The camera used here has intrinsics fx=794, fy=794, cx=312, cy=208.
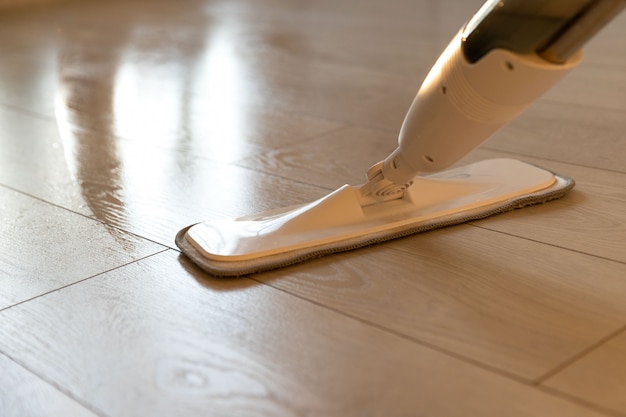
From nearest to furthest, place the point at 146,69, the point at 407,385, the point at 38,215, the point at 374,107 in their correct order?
the point at 407,385 < the point at 38,215 < the point at 374,107 < the point at 146,69

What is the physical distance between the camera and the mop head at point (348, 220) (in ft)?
2.33

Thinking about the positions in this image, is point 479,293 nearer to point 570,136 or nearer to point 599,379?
point 599,379

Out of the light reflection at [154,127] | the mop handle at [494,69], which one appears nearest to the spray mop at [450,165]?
the mop handle at [494,69]

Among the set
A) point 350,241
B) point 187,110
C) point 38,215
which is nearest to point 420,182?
point 350,241

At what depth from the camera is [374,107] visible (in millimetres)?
1288

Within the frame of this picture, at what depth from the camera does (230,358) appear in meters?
0.56

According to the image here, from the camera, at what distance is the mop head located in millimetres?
709

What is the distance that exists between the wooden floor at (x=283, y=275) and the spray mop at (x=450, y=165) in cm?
2

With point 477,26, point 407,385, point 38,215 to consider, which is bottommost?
point 38,215

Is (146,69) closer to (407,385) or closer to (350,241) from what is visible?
(350,241)

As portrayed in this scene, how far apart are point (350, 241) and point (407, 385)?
231 mm

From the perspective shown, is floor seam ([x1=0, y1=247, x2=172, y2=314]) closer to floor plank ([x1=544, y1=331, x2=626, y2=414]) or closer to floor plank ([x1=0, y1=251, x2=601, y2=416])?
floor plank ([x1=0, y1=251, x2=601, y2=416])

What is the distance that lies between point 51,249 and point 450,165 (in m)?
0.38

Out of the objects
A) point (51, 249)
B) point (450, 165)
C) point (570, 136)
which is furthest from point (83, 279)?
point (570, 136)
